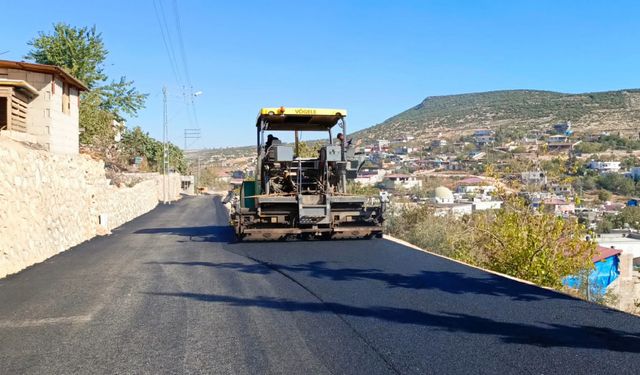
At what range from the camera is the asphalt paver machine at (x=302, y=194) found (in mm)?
12180

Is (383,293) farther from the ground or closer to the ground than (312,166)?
closer to the ground

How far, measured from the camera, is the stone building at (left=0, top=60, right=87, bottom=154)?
19.1 metres

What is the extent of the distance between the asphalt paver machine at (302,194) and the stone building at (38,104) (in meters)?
9.79

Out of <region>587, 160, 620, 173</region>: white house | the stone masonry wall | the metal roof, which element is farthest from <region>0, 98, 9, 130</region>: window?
<region>587, 160, 620, 173</region>: white house

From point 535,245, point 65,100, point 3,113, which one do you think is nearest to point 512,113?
point 65,100

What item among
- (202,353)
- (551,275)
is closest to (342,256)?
(551,275)

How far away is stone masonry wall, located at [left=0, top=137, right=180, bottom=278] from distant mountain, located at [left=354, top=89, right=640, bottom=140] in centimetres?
5917

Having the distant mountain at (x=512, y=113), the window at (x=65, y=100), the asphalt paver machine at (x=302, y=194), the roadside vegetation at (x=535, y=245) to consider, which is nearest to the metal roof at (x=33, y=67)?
the window at (x=65, y=100)

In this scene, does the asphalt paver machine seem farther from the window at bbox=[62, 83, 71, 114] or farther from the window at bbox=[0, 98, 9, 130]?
the window at bbox=[62, 83, 71, 114]

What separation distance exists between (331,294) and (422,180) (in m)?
46.4

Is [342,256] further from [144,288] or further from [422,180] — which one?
[422,180]

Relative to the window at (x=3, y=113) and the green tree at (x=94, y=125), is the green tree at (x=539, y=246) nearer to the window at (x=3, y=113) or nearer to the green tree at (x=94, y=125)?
the window at (x=3, y=113)

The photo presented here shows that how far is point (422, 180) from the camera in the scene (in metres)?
52.4

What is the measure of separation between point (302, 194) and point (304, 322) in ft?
22.4
